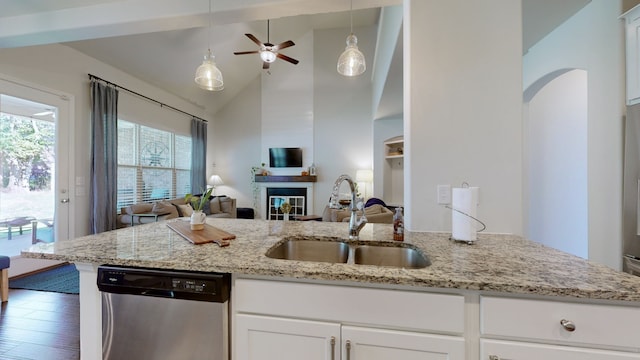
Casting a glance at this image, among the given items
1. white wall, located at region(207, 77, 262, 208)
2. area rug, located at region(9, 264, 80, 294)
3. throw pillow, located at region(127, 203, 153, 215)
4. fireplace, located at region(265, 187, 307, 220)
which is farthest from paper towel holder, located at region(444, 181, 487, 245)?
white wall, located at region(207, 77, 262, 208)

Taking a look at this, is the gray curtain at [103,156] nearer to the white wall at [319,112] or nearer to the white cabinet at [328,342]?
the white wall at [319,112]

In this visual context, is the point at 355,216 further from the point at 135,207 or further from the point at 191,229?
the point at 135,207

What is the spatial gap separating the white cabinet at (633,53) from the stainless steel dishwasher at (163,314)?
109 inches

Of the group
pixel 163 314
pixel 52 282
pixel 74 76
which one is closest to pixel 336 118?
pixel 74 76

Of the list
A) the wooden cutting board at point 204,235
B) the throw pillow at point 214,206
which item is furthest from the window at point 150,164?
the wooden cutting board at point 204,235

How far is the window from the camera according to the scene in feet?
14.5

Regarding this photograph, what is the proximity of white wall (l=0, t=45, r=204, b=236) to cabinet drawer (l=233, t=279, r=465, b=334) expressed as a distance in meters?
4.01

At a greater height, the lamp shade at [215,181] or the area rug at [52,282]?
the lamp shade at [215,181]

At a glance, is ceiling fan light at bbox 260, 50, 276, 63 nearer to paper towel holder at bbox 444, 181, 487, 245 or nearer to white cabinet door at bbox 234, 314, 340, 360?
paper towel holder at bbox 444, 181, 487, 245

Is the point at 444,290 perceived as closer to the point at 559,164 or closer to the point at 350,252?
the point at 350,252

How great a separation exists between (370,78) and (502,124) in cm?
524

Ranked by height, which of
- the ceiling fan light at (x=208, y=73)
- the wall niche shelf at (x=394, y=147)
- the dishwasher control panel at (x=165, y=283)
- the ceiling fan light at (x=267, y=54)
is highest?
the ceiling fan light at (x=267, y=54)

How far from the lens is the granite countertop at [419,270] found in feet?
2.69

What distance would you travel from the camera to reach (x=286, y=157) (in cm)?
653
